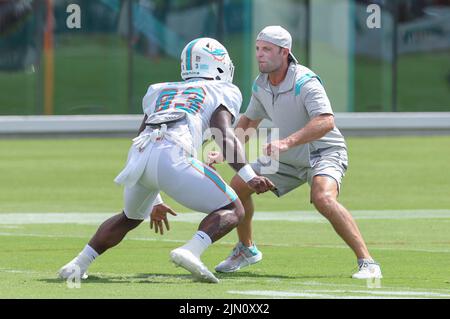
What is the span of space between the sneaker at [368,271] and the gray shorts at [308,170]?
0.82 meters

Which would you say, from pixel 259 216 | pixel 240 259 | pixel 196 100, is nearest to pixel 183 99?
pixel 196 100

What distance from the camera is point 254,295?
31.4 feet

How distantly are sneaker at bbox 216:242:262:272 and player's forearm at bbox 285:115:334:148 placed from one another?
1170 millimetres

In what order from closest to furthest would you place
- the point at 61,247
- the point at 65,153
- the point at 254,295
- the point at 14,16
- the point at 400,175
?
the point at 254,295 < the point at 61,247 < the point at 400,175 < the point at 65,153 < the point at 14,16

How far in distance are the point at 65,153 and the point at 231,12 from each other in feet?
20.8

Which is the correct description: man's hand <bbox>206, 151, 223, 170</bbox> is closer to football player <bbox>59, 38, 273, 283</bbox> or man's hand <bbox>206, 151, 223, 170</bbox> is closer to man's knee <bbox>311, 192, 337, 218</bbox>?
football player <bbox>59, 38, 273, 283</bbox>

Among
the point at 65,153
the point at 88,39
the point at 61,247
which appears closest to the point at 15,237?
the point at 61,247

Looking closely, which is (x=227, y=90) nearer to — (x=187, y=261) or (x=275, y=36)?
(x=275, y=36)

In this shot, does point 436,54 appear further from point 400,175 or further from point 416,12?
point 400,175

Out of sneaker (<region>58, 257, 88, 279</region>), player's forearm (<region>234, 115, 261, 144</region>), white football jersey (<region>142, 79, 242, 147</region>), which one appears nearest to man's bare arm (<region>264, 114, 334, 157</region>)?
white football jersey (<region>142, 79, 242, 147</region>)

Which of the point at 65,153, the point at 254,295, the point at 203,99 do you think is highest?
the point at 203,99

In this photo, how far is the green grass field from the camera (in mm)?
10125

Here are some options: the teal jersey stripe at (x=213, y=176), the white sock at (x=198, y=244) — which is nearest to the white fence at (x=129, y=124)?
the teal jersey stripe at (x=213, y=176)

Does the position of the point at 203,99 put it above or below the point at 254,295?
above
